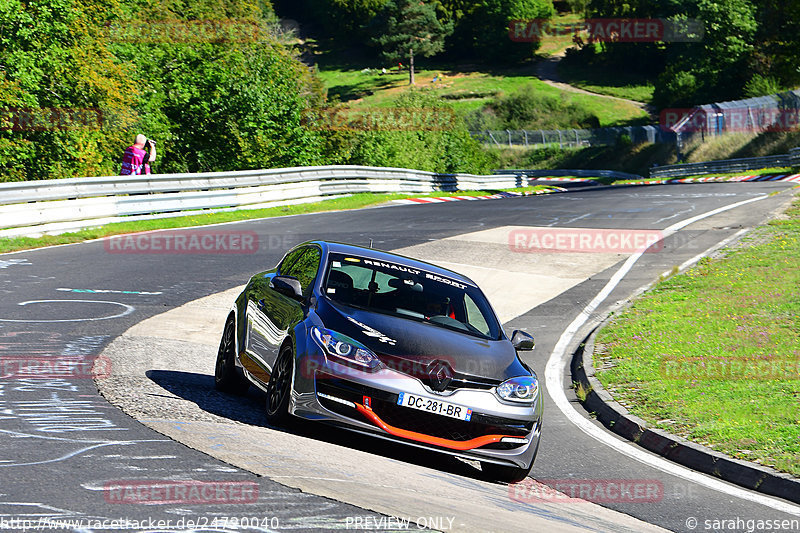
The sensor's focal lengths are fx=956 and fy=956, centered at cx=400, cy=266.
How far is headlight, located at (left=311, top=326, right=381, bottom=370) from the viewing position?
6957 millimetres

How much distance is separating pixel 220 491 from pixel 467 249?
15255 mm

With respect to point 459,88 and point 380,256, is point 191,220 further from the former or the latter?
point 459,88

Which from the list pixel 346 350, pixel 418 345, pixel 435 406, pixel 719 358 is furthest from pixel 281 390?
pixel 719 358

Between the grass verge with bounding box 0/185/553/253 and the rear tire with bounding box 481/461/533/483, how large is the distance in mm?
12428

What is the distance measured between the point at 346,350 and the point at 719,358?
6051 millimetres

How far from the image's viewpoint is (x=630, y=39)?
433ft

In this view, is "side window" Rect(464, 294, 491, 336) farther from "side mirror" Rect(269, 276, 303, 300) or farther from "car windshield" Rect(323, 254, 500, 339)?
"side mirror" Rect(269, 276, 303, 300)

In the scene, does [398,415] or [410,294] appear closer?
[398,415]

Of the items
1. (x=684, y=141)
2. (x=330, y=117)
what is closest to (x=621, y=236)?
(x=330, y=117)

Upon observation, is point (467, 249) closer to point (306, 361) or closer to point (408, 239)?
point (408, 239)

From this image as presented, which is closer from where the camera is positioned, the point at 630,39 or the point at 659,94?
the point at 659,94

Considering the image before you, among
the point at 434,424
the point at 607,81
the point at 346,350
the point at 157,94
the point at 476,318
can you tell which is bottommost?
the point at 434,424

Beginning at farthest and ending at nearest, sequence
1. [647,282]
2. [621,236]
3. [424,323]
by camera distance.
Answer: [621,236] < [647,282] < [424,323]

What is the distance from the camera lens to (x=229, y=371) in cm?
885
